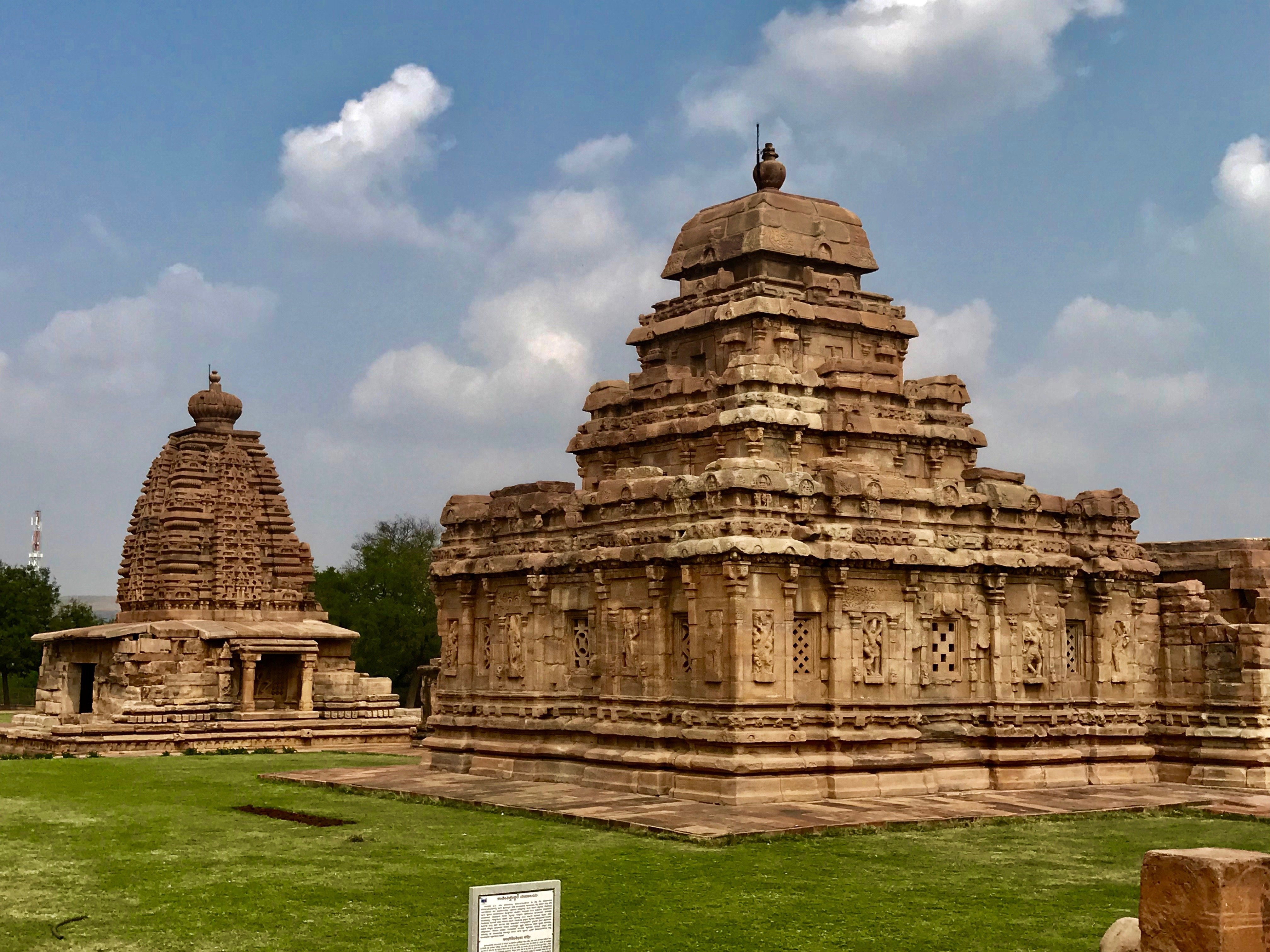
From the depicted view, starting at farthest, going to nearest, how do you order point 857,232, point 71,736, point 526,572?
point 71,736 < point 857,232 < point 526,572

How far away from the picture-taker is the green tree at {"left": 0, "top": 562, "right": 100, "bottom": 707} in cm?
5828

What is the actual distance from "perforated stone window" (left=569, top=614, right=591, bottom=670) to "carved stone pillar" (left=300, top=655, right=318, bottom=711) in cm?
1550

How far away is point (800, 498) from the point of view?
22000 mm

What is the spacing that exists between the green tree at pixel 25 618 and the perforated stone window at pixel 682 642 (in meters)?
40.7

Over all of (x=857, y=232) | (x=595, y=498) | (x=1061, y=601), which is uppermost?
(x=857, y=232)

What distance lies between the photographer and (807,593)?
21.9 m

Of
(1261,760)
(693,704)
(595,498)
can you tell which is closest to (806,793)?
(693,704)

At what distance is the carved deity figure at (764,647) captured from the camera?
21.0 m

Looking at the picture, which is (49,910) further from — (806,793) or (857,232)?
(857,232)

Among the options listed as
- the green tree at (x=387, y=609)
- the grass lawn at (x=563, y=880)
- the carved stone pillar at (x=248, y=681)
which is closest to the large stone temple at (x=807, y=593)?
the grass lawn at (x=563, y=880)

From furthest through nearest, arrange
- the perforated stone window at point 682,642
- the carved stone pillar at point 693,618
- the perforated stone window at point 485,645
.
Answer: the perforated stone window at point 485,645, the perforated stone window at point 682,642, the carved stone pillar at point 693,618

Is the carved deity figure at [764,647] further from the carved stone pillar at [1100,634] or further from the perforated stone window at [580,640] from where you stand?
the carved stone pillar at [1100,634]

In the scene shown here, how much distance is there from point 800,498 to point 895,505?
203 centimetres

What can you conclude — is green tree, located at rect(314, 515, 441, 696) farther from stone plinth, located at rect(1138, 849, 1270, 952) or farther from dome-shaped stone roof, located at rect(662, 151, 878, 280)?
stone plinth, located at rect(1138, 849, 1270, 952)
